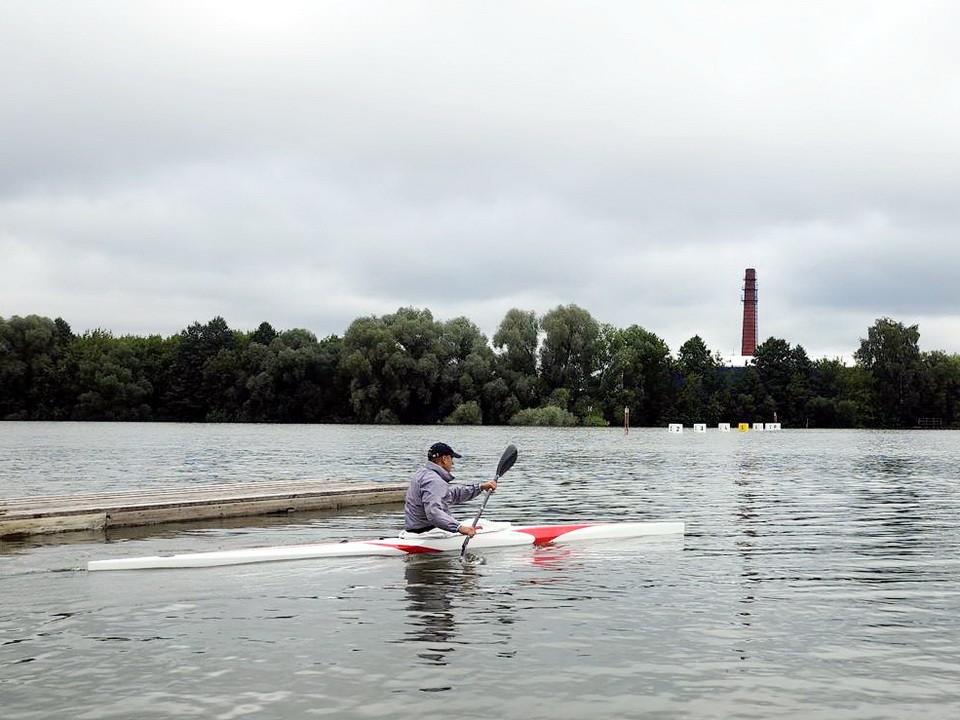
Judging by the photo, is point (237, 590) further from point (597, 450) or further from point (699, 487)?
point (597, 450)

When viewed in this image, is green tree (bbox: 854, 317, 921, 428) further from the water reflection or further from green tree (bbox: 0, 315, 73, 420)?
the water reflection

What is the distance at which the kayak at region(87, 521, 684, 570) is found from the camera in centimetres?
1455

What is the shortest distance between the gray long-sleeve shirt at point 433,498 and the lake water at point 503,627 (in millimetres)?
Result: 685

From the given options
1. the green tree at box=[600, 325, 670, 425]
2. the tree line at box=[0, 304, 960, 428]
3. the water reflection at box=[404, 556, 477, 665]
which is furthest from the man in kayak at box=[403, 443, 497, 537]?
the green tree at box=[600, 325, 670, 425]

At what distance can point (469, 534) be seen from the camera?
16.0 metres

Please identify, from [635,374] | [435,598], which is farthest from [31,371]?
[435,598]

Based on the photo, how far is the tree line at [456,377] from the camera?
103m

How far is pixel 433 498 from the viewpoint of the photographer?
1593cm

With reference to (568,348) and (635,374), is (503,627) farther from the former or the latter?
(635,374)

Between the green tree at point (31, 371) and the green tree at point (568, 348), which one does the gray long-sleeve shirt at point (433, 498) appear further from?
the green tree at point (31, 371)

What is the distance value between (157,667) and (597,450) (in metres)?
51.3

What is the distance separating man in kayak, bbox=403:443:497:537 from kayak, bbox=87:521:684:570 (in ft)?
0.86

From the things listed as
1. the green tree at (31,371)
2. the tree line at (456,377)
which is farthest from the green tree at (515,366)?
the green tree at (31,371)

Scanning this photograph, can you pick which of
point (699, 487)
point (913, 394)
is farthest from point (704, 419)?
point (699, 487)
